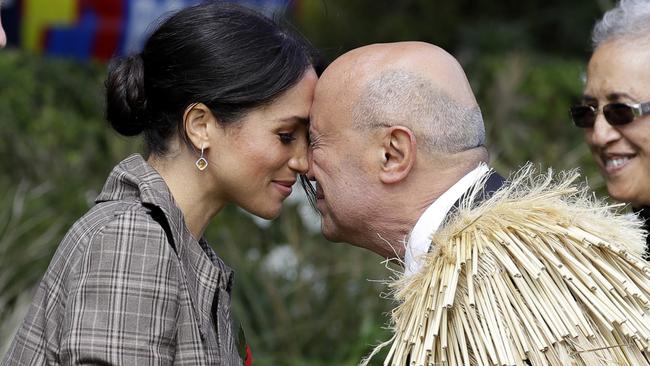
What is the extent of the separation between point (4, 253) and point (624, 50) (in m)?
3.17

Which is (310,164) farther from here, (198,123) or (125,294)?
(125,294)

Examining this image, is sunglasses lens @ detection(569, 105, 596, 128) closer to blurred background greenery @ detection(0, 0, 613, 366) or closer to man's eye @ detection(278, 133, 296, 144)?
blurred background greenery @ detection(0, 0, 613, 366)

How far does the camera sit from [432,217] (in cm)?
263

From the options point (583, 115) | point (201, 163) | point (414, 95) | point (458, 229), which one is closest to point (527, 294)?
point (458, 229)

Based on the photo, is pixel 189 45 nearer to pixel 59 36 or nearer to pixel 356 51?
pixel 356 51

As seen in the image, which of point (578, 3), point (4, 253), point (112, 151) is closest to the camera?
point (4, 253)

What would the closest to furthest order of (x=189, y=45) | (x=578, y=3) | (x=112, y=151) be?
(x=189, y=45) < (x=112, y=151) < (x=578, y=3)

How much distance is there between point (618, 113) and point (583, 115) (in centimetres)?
17

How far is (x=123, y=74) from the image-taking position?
9.36 ft

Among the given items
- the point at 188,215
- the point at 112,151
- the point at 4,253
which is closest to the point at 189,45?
the point at 188,215

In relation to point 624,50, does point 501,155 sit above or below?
below

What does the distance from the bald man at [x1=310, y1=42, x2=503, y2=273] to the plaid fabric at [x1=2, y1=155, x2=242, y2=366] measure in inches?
19.0

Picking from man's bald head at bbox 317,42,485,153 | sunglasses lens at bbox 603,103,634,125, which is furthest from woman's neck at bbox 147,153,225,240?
sunglasses lens at bbox 603,103,634,125

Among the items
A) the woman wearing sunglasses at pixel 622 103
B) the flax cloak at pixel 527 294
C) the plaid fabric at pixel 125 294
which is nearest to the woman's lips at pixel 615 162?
the woman wearing sunglasses at pixel 622 103
